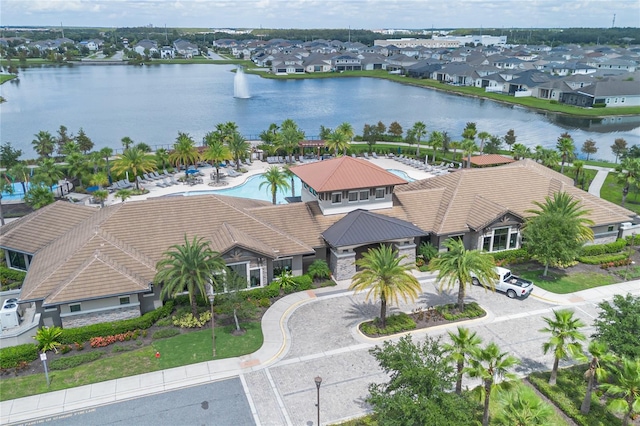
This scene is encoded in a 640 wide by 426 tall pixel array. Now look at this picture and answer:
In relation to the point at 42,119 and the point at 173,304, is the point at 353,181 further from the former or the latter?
the point at 42,119

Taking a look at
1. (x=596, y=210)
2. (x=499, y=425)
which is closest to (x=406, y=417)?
(x=499, y=425)

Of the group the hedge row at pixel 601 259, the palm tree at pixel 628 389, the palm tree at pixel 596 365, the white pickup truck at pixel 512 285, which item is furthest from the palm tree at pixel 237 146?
the palm tree at pixel 628 389

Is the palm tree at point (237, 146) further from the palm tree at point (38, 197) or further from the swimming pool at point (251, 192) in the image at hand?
the palm tree at point (38, 197)

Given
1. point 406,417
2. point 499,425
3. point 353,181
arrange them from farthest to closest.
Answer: point 353,181
point 499,425
point 406,417

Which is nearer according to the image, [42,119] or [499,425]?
[499,425]

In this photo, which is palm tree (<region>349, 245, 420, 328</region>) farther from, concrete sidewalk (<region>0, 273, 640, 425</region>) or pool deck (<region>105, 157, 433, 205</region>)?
pool deck (<region>105, 157, 433, 205</region>)

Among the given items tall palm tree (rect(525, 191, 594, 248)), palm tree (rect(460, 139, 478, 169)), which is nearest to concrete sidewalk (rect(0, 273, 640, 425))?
tall palm tree (rect(525, 191, 594, 248))
